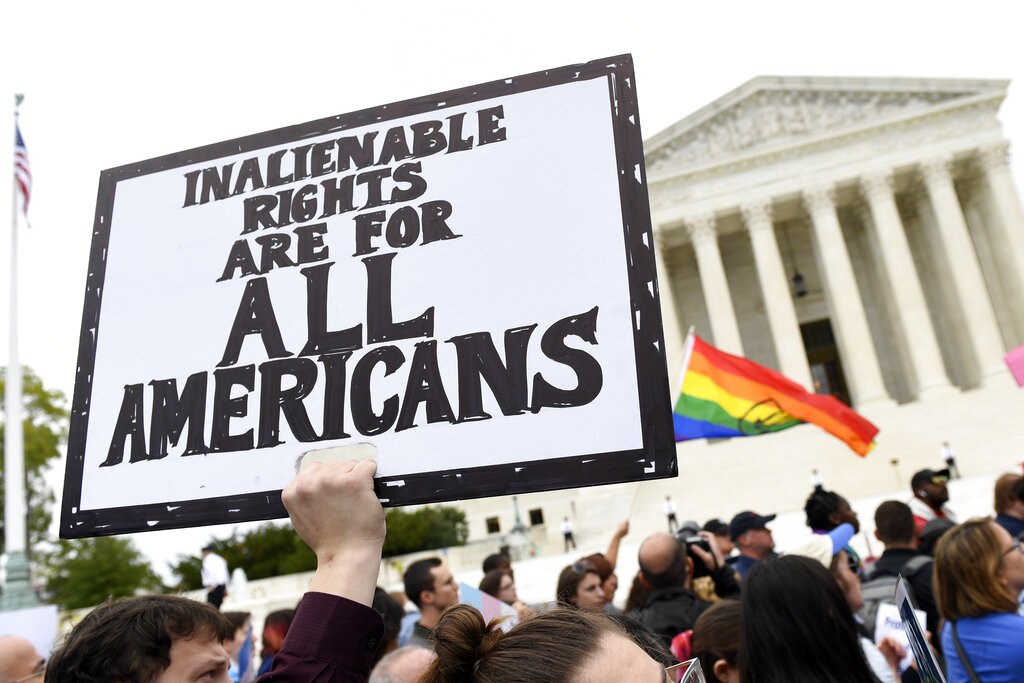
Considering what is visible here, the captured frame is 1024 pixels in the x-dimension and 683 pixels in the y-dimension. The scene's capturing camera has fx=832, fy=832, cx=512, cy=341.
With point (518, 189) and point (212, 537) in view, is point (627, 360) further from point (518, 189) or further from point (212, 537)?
point (212, 537)

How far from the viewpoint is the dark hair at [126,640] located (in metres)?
2.18

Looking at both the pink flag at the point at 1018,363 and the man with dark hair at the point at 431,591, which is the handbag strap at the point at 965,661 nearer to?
the man with dark hair at the point at 431,591

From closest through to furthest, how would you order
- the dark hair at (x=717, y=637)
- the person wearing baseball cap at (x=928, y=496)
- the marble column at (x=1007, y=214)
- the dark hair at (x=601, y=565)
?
the dark hair at (x=717, y=637) < the dark hair at (x=601, y=565) < the person wearing baseball cap at (x=928, y=496) < the marble column at (x=1007, y=214)

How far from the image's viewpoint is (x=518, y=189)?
2.42 metres

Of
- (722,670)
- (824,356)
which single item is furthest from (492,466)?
(824,356)

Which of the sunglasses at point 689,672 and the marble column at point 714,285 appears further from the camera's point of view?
the marble column at point 714,285

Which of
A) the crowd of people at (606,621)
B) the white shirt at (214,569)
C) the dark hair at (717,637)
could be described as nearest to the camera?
the crowd of people at (606,621)

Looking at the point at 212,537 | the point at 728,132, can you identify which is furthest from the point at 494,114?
the point at 728,132

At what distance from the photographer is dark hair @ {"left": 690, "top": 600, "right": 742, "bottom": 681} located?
316cm

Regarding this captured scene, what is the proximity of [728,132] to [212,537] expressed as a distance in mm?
28497

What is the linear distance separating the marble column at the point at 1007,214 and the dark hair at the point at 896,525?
117ft

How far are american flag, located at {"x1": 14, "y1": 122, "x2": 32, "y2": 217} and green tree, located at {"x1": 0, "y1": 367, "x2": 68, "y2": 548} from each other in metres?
23.8

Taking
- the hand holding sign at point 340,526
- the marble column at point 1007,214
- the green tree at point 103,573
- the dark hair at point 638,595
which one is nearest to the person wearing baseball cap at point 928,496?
the dark hair at point 638,595

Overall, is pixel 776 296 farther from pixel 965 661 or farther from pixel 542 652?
pixel 542 652
